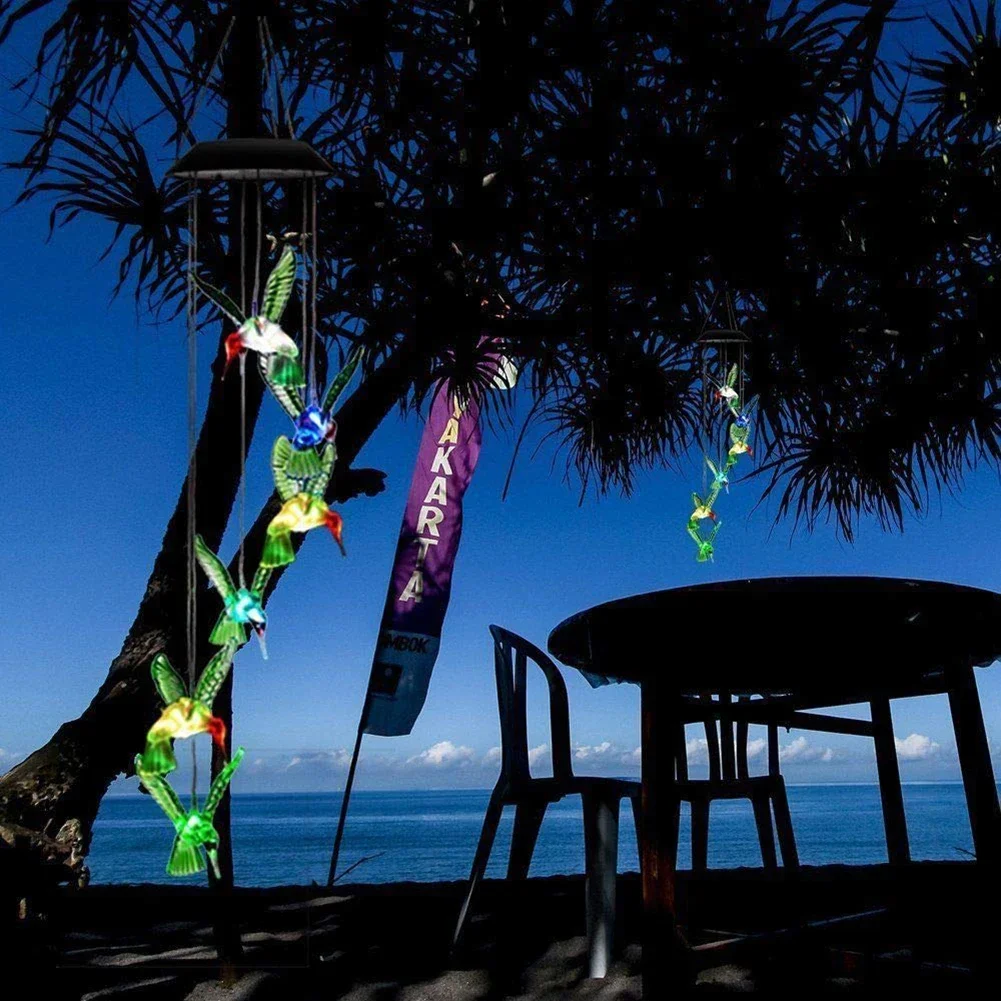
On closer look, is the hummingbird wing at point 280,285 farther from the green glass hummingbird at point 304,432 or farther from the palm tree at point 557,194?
the palm tree at point 557,194

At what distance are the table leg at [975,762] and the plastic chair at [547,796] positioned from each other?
0.67 meters

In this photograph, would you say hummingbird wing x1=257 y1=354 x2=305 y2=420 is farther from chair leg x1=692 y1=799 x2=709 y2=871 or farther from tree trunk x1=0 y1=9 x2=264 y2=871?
chair leg x1=692 y1=799 x2=709 y2=871

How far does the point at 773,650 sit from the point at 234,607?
1.14m

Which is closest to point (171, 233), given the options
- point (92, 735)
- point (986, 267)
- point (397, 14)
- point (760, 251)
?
point (397, 14)

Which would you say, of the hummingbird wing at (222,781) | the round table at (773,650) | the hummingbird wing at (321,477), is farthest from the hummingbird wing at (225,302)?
the round table at (773,650)

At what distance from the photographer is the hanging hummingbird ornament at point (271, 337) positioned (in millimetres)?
1405

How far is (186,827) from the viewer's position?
1364 mm

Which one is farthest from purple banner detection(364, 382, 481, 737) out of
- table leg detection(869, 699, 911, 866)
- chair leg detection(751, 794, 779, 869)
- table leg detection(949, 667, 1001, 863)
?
table leg detection(949, 667, 1001, 863)

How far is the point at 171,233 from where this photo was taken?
3.30 metres

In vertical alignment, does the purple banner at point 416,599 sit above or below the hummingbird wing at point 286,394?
above

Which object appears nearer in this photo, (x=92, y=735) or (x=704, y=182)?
(x=92, y=735)

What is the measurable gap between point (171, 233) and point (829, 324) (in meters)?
2.52

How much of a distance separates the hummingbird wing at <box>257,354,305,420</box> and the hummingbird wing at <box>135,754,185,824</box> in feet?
1.55

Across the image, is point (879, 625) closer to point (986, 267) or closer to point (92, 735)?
point (92, 735)
